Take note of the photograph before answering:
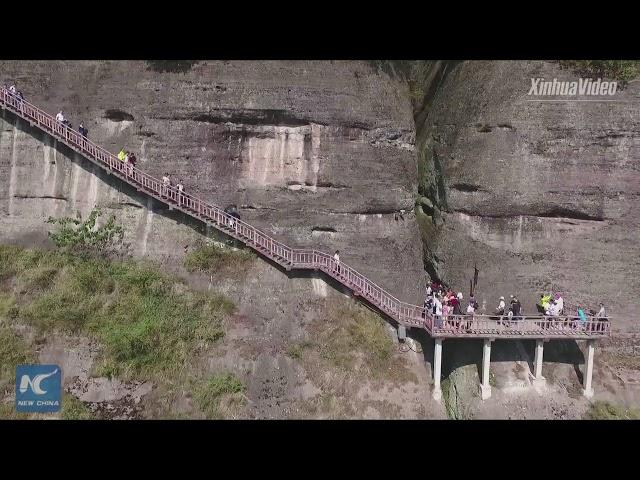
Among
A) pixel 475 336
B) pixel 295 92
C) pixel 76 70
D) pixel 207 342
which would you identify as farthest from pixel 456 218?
pixel 76 70

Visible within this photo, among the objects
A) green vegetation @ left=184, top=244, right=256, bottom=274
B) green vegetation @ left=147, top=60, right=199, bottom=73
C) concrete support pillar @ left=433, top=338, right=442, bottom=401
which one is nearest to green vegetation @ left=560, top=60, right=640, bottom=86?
concrete support pillar @ left=433, top=338, right=442, bottom=401

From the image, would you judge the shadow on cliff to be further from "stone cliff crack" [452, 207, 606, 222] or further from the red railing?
"stone cliff crack" [452, 207, 606, 222]

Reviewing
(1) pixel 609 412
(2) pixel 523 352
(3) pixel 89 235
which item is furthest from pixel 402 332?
(3) pixel 89 235

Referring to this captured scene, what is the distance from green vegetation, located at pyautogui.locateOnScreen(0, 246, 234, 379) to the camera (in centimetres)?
1411

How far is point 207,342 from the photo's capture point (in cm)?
1452

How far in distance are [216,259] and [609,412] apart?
1300cm

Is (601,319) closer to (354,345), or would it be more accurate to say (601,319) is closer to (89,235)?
(354,345)

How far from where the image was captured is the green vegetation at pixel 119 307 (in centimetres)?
1411

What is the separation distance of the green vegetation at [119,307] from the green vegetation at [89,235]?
32 cm

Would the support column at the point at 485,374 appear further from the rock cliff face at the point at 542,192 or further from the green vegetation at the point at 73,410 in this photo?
the green vegetation at the point at 73,410

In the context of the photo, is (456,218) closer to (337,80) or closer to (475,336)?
(475,336)

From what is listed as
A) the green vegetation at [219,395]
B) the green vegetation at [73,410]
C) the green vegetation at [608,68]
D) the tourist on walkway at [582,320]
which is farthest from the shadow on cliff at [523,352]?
the green vegetation at [73,410]

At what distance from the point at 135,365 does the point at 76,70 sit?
993 centimetres

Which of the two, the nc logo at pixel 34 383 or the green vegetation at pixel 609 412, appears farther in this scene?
the green vegetation at pixel 609 412
